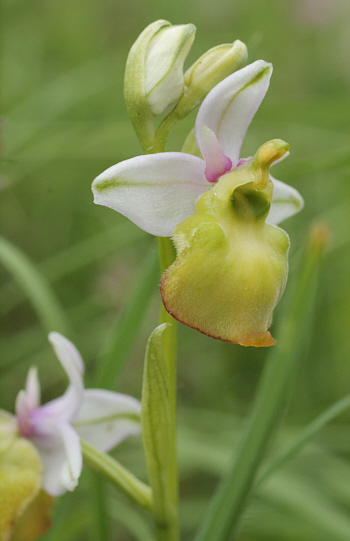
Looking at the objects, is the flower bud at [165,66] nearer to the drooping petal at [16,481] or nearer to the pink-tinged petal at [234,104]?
the pink-tinged petal at [234,104]

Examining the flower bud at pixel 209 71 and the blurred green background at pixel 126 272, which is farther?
the blurred green background at pixel 126 272

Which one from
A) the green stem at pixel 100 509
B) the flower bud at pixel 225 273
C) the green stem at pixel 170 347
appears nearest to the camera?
the flower bud at pixel 225 273

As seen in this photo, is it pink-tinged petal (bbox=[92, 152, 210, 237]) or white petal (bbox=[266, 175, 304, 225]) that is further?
white petal (bbox=[266, 175, 304, 225])

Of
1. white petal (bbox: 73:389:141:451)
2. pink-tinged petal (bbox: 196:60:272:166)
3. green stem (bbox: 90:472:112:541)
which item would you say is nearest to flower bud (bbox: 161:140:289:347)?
pink-tinged petal (bbox: 196:60:272:166)

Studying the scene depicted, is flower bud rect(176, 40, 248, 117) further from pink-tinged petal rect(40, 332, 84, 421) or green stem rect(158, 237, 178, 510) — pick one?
pink-tinged petal rect(40, 332, 84, 421)

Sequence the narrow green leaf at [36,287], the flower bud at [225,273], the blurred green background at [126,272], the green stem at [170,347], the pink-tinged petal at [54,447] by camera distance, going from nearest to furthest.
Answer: the flower bud at [225,273], the green stem at [170,347], the pink-tinged petal at [54,447], the narrow green leaf at [36,287], the blurred green background at [126,272]

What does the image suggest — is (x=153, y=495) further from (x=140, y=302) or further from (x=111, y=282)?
(x=111, y=282)

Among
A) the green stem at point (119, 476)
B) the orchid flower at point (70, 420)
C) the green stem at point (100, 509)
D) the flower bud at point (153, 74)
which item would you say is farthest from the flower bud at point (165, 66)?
the green stem at point (100, 509)
